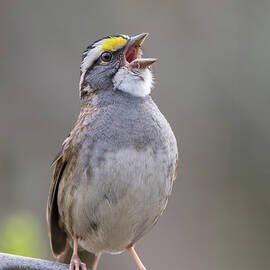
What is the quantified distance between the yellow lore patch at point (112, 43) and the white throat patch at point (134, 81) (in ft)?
0.61

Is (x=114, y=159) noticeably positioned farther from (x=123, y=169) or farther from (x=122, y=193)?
(x=122, y=193)

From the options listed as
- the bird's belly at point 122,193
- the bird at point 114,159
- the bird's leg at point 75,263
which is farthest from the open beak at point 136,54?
the bird's leg at point 75,263

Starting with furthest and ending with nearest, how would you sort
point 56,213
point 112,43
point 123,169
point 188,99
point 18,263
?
point 188,99
point 56,213
point 112,43
point 123,169
point 18,263

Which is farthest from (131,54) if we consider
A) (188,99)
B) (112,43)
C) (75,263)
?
(188,99)

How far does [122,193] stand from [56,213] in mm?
857

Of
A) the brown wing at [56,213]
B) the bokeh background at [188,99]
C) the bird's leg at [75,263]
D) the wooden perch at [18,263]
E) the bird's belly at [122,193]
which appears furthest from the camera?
the bokeh background at [188,99]

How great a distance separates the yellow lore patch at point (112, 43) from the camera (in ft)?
15.8

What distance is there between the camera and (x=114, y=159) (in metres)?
4.35

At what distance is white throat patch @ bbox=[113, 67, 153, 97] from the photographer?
4.68 metres

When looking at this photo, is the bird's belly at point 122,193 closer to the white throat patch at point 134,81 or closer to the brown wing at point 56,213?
the brown wing at point 56,213

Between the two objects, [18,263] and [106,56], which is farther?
[106,56]

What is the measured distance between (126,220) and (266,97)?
358 cm

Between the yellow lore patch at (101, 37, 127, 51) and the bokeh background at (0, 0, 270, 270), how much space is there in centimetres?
257

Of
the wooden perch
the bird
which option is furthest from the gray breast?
the wooden perch
